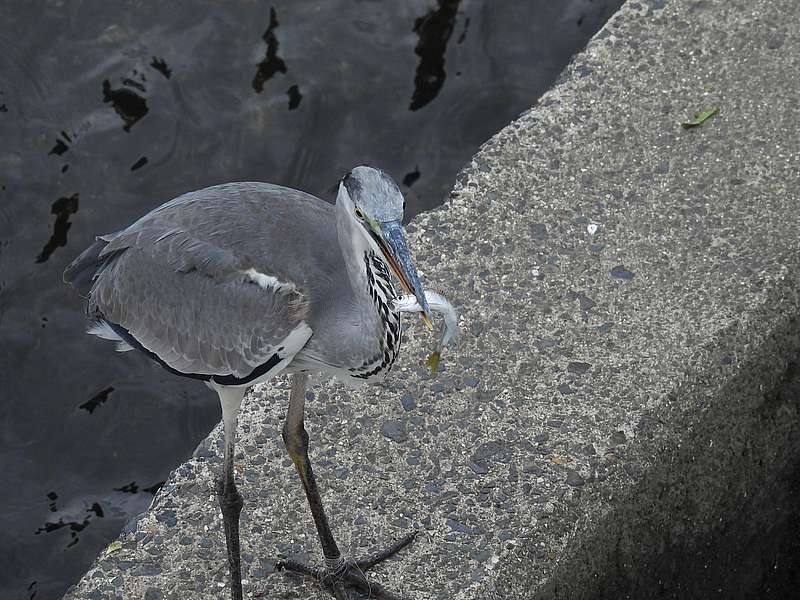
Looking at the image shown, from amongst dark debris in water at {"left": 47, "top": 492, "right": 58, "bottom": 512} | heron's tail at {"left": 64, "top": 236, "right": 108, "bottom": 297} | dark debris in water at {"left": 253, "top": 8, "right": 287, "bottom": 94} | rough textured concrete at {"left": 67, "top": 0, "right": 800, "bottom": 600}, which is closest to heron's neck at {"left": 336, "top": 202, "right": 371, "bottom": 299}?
rough textured concrete at {"left": 67, "top": 0, "right": 800, "bottom": 600}

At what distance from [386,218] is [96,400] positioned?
3.00 m

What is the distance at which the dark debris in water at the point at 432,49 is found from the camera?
6.86 metres

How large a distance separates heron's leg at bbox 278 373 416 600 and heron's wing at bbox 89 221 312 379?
302 mm

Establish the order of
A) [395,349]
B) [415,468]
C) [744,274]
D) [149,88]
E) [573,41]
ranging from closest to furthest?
[395,349], [415,468], [744,274], [149,88], [573,41]

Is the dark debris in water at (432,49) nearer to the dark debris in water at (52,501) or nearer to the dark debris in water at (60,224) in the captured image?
the dark debris in water at (60,224)

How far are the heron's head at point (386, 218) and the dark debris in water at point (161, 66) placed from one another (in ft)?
12.6

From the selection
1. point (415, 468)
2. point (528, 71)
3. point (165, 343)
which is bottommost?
point (528, 71)

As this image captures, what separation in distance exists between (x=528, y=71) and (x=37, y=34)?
285 cm

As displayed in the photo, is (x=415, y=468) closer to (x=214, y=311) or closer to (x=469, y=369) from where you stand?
(x=469, y=369)

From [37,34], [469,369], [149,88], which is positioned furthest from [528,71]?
[469,369]

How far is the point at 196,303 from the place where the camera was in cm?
361

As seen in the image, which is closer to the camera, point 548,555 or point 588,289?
point 548,555

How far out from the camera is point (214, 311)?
357 cm

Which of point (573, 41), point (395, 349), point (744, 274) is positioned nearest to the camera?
point (395, 349)
